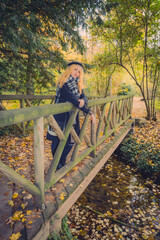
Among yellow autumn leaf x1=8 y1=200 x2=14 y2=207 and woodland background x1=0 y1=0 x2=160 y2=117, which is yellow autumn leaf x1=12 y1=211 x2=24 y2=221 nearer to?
yellow autumn leaf x1=8 y1=200 x2=14 y2=207

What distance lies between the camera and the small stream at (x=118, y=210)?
332 cm

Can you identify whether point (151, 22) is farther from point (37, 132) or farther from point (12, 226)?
point (12, 226)

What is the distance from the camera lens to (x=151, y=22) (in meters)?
7.36

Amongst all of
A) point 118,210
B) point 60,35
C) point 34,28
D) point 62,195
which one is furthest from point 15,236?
point 60,35

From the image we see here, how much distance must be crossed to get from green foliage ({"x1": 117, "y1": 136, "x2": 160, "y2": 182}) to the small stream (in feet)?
1.46

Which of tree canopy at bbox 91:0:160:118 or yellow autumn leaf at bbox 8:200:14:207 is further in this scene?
tree canopy at bbox 91:0:160:118

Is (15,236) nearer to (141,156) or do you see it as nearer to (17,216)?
(17,216)

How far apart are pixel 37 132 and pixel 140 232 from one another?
3350mm

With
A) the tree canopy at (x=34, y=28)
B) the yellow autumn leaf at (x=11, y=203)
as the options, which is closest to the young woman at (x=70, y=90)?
the yellow autumn leaf at (x=11, y=203)

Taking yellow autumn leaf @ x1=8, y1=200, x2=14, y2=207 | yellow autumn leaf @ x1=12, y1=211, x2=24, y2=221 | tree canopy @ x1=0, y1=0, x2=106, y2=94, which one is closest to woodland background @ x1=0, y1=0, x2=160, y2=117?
tree canopy @ x1=0, y1=0, x2=106, y2=94

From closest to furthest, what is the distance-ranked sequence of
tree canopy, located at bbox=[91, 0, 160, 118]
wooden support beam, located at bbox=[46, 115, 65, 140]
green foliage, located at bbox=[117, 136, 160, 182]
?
1. wooden support beam, located at bbox=[46, 115, 65, 140]
2. green foliage, located at bbox=[117, 136, 160, 182]
3. tree canopy, located at bbox=[91, 0, 160, 118]

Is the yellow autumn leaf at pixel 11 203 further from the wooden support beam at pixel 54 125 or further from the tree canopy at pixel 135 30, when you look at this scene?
the tree canopy at pixel 135 30

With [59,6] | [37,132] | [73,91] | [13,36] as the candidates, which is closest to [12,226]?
[37,132]

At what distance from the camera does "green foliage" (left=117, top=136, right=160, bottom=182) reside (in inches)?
223
